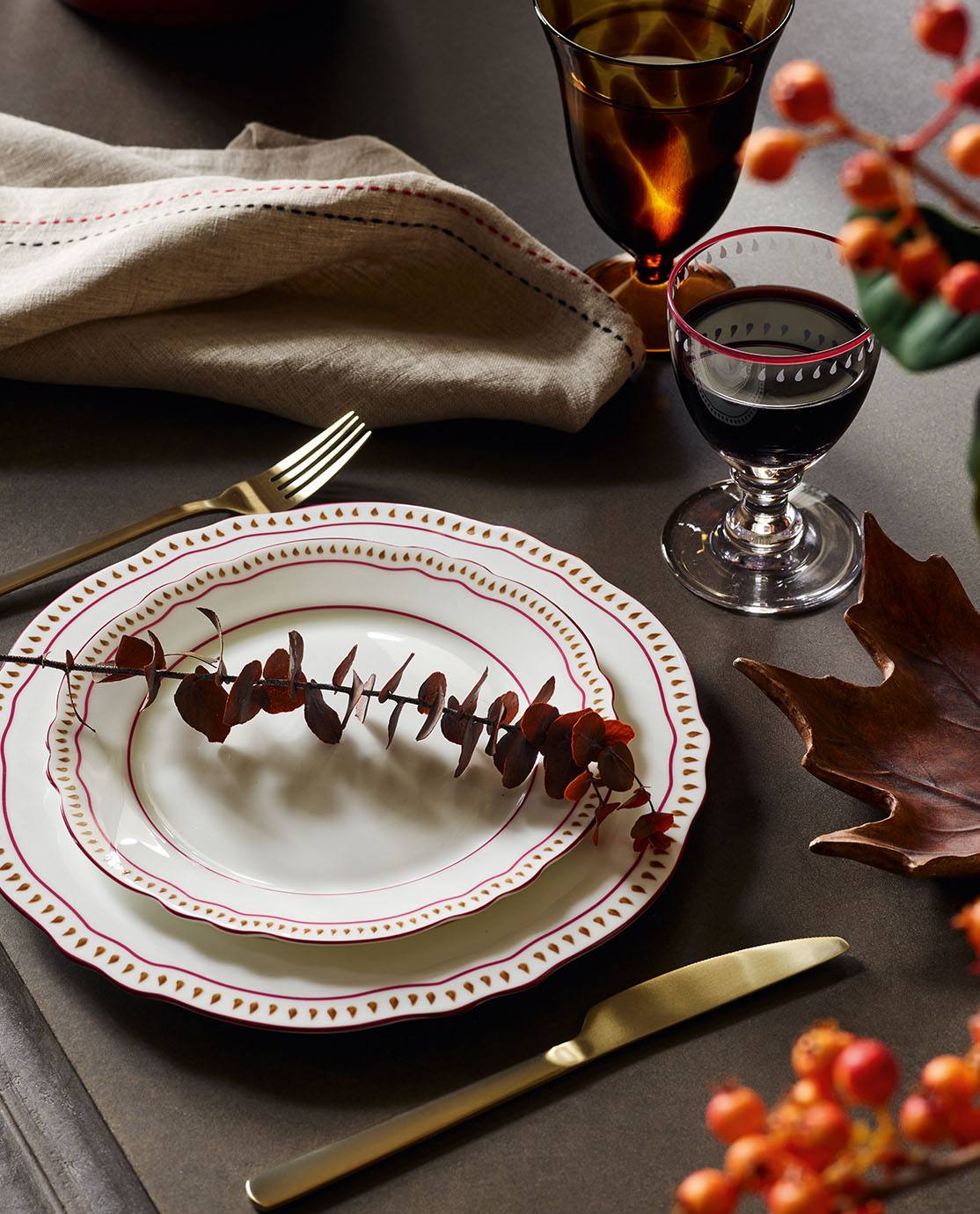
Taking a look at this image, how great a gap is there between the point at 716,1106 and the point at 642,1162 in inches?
9.9

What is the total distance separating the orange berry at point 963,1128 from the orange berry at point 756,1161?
0.03 metres

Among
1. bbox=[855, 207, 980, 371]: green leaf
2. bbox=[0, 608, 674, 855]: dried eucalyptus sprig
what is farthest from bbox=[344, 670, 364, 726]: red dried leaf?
bbox=[855, 207, 980, 371]: green leaf

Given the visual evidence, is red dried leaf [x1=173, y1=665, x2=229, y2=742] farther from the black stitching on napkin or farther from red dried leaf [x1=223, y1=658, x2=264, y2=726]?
the black stitching on napkin

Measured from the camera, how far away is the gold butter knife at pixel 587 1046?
0.47m

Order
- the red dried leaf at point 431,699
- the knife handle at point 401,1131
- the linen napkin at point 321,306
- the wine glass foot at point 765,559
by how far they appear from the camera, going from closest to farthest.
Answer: the knife handle at point 401,1131 < the red dried leaf at point 431,699 < the wine glass foot at point 765,559 < the linen napkin at point 321,306

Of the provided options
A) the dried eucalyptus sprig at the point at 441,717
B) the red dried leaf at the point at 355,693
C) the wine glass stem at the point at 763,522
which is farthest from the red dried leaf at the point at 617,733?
the wine glass stem at the point at 763,522

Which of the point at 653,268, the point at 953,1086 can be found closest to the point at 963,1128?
the point at 953,1086

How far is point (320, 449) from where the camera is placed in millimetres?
782

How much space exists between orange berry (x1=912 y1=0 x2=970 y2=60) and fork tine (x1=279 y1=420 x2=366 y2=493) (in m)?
0.55

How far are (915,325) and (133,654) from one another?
1.35ft

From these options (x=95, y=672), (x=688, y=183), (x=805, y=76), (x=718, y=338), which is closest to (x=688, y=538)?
(x=718, y=338)

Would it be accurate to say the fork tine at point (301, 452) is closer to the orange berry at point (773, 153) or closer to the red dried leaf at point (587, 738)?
the red dried leaf at point (587, 738)

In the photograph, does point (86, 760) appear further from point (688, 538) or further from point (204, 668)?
point (688, 538)

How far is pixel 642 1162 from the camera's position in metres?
0.48
